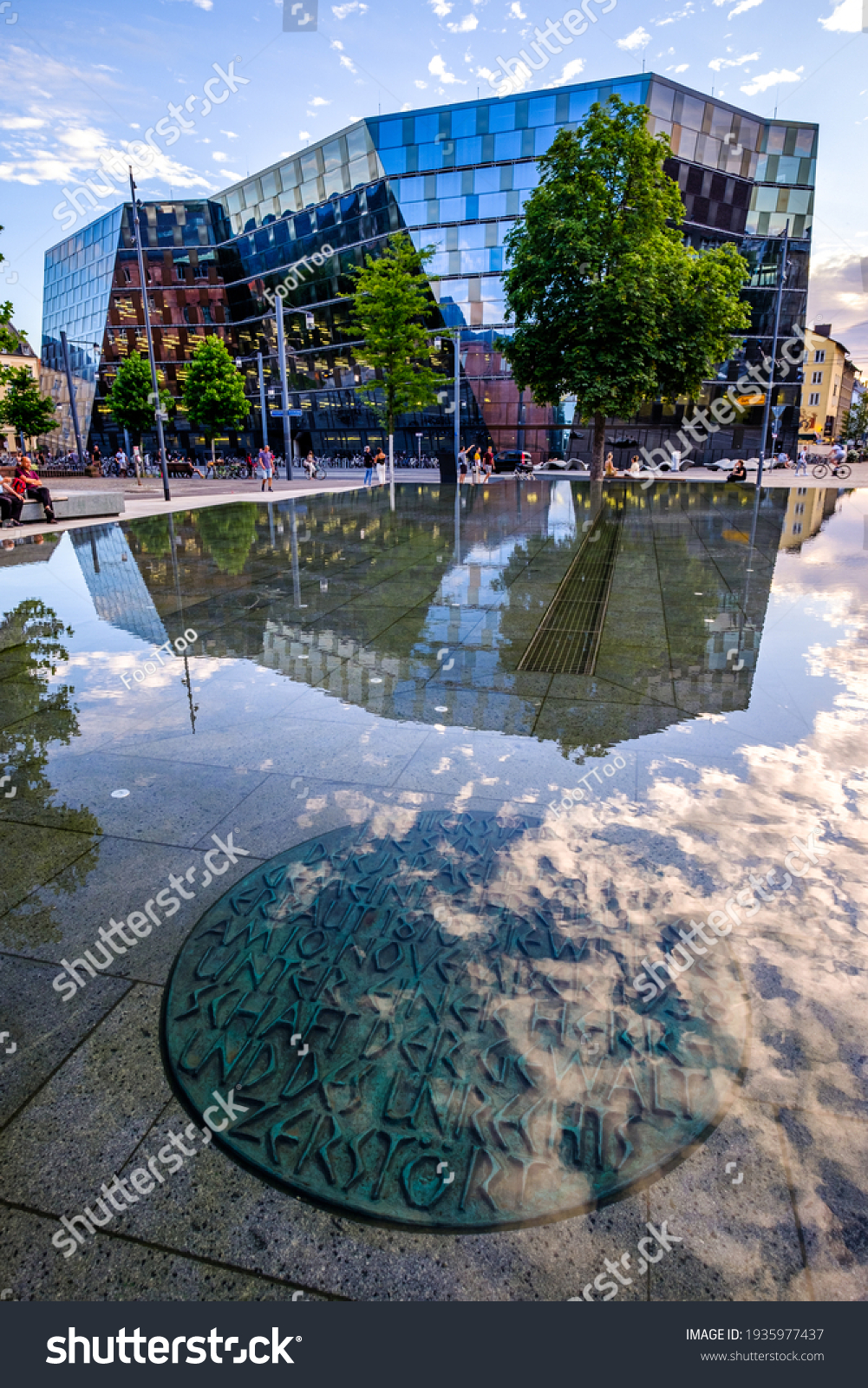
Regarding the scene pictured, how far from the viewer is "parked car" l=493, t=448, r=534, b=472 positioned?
49.3 meters

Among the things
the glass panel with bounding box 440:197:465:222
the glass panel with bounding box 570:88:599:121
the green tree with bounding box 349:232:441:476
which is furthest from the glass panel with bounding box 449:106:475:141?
the green tree with bounding box 349:232:441:476

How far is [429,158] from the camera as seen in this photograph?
2083 inches

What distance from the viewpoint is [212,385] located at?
52.0 meters

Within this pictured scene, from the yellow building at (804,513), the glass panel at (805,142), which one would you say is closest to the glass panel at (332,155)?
the glass panel at (805,142)

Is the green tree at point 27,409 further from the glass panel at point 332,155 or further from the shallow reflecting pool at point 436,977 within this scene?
the shallow reflecting pool at point 436,977

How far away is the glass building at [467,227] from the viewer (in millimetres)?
51312

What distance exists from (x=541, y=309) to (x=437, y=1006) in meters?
33.7

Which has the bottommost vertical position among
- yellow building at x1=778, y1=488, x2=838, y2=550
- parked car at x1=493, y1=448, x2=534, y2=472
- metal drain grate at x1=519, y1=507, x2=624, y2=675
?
metal drain grate at x1=519, y1=507, x2=624, y2=675

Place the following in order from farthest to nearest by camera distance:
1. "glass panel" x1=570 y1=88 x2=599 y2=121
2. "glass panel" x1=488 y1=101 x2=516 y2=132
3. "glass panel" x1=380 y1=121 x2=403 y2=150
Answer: "glass panel" x1=380 y1=121 x2=403 y2=150, "glass panel" x1=488 y1=101 x2=516 y2=132, "glass panel" x1=570 y1=88 x2=599 y2=121

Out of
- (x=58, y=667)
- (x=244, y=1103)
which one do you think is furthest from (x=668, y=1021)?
(x=58, y=667)

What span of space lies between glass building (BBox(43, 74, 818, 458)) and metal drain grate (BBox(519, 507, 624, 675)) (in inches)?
1270

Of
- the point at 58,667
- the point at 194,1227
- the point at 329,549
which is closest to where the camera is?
the point at 194,1227

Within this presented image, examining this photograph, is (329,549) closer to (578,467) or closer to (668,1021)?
(668,1021)

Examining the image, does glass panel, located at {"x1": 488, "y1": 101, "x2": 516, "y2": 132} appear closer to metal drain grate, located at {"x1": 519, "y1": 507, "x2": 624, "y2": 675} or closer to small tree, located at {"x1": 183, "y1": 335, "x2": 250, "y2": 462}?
small tree, located at {"x1": 183, "y1": 335, "x2": 250, "y2": 462}
